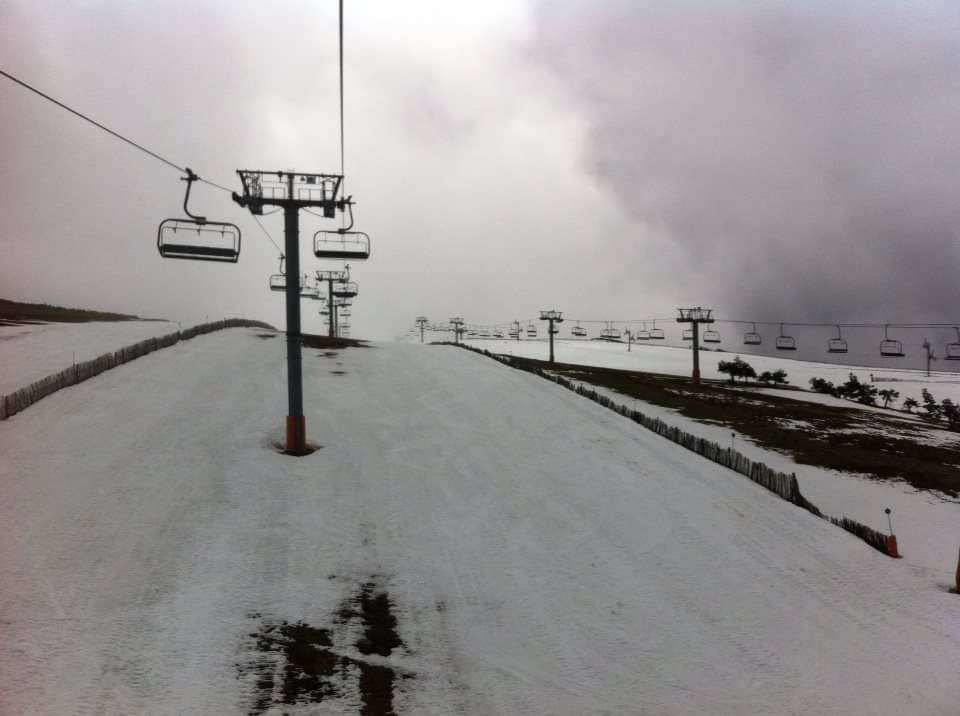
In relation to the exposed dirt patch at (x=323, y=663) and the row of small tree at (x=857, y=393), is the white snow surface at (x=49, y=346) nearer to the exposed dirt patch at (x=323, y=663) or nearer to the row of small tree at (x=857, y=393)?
the exposed dirt patch at (x=323, y=663)

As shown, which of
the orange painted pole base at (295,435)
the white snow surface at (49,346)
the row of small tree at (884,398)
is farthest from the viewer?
the row of small tree at (884,398)

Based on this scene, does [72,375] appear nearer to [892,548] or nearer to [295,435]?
[295,435]

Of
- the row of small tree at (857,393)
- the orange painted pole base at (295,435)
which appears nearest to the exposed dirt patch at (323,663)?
the orange painted pole base at (295,435)

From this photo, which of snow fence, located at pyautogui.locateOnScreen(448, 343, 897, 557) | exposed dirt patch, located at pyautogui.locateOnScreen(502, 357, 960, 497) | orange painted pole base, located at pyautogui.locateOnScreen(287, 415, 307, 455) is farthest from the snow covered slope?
orange painted pole base, located at pyautogui.locateOnScreen(287, 415, 307, 455)

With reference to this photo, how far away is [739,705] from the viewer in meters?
7.70

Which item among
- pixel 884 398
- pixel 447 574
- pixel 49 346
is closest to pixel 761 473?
pixel 447 574

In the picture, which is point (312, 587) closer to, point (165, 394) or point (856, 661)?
point (856, 661)

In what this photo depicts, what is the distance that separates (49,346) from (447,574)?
29923 mm

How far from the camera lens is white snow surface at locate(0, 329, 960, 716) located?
301 inches

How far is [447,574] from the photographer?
34.3 feet

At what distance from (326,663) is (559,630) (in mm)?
3871

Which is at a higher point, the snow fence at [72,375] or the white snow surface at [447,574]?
the snow fence at [72,375]

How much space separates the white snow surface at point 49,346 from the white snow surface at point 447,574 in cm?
584

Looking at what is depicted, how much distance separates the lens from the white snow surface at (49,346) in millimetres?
21939
